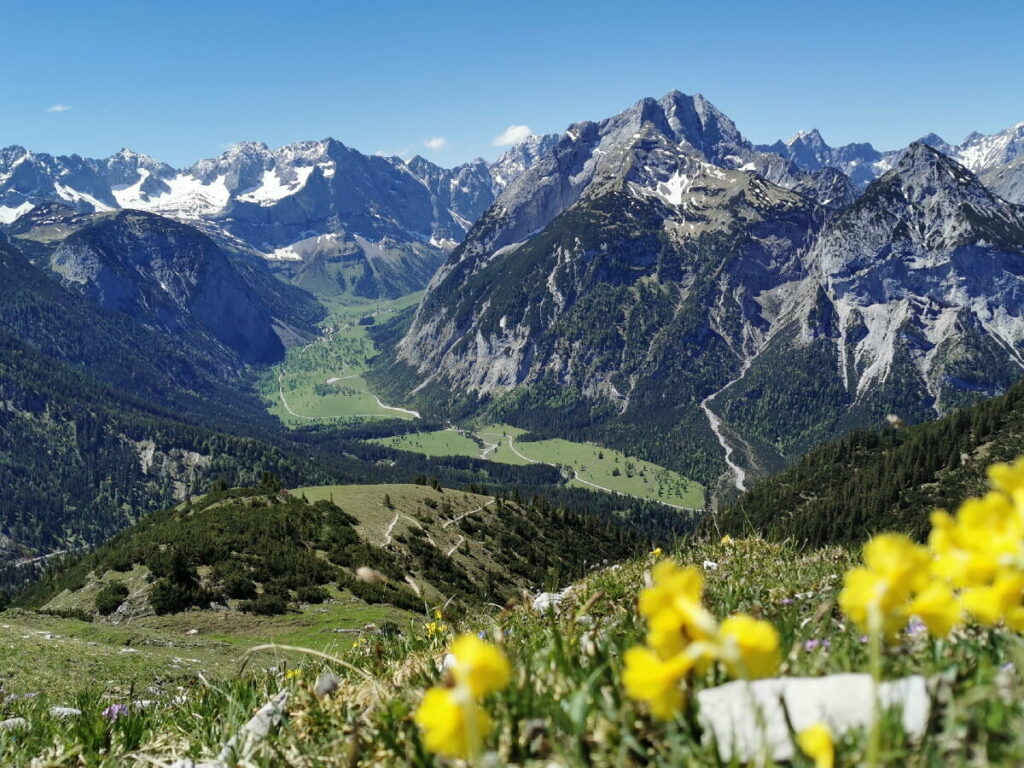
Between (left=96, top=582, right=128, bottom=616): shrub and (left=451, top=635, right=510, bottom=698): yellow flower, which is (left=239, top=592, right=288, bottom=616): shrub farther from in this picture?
(left=451, top=635, right=510, bottom=698): yellow flower

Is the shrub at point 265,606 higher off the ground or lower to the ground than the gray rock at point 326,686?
lower

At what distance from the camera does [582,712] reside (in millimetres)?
2832

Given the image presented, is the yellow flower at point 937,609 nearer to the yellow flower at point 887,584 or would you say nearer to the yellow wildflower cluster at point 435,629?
the yellow flower at point 887,584

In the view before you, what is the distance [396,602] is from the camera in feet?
165

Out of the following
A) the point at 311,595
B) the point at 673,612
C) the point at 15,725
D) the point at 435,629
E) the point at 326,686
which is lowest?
the point at 311,595

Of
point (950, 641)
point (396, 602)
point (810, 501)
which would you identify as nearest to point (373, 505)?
point (396, 602)

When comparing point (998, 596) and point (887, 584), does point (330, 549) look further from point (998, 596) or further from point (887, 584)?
point (998, 596)

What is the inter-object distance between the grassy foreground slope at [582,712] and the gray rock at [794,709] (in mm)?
71

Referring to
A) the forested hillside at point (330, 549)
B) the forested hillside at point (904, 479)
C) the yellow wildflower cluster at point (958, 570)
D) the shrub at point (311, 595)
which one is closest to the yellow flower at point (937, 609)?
the yellow wildflower cluster at point (958, 570)

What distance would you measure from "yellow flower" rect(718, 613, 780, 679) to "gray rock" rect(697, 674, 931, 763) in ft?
2.26

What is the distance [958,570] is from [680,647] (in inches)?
35.1

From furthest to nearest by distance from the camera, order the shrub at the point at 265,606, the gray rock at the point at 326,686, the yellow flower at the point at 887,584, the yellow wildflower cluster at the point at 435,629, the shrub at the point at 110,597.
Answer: the shrub at the point at 265,606, the shrub at the point at 110,597, the yellow wildflower cluster at the point at 435,629, the gray rock at the point at 326,686, the yellow flower at the point at 887,584

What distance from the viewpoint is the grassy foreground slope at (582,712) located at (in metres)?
2.53

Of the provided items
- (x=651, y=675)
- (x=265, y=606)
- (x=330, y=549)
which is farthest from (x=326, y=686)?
(x=330, y=549)
